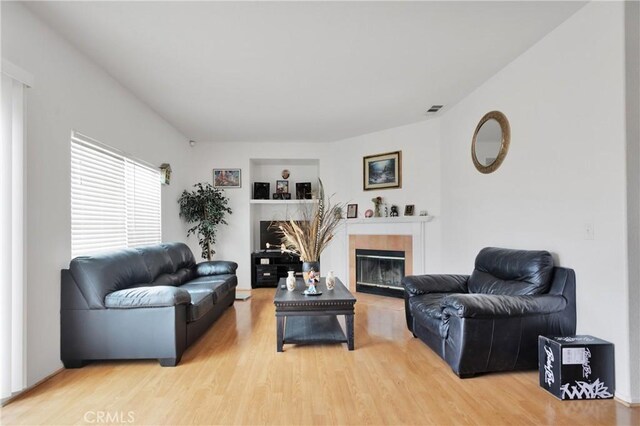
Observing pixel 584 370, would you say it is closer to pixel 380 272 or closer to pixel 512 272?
pixel 512 272

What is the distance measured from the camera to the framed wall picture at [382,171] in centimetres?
552

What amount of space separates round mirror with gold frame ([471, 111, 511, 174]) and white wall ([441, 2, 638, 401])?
0.27ft

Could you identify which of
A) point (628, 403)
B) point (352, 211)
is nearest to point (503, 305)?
point (628, 403)

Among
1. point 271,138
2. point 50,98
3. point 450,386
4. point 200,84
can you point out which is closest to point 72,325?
point 50,98

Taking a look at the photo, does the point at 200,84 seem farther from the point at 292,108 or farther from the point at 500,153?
the point at 500,153

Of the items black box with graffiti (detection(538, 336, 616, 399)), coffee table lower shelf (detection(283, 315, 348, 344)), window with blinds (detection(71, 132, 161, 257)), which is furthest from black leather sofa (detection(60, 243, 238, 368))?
black box with graffiti (detection(538, 336, 616, 399))

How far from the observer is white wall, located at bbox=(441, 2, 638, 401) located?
7.41 ft

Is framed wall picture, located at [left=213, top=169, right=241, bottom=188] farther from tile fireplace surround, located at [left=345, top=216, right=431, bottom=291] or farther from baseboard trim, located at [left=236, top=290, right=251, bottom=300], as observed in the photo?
tile fireplace surround, located at [left=345, top=216, right=431, bottom=291]

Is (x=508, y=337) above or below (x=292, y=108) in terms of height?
below

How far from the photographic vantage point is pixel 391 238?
552 cm

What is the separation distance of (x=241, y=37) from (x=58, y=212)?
6.62 ft

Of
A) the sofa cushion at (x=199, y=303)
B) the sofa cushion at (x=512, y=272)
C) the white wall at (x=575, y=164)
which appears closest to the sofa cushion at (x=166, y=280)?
the sofa cushion at (x=199, y=303)

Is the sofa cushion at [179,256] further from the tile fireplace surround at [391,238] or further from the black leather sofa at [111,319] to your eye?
the tile fireplace surround at [391,238]

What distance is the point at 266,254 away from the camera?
6.41 metres
